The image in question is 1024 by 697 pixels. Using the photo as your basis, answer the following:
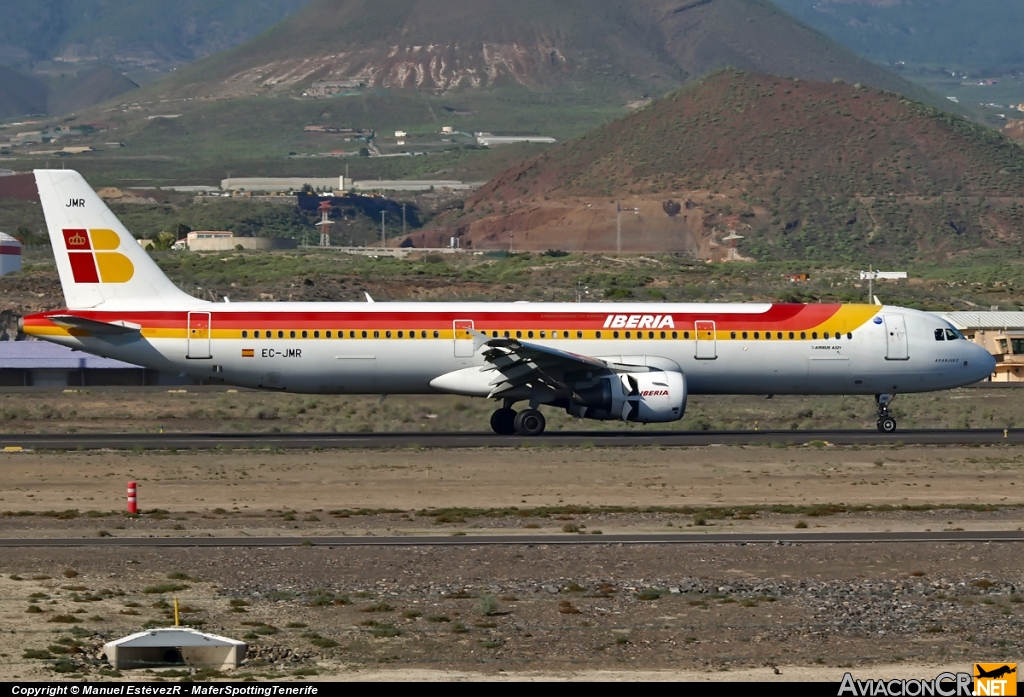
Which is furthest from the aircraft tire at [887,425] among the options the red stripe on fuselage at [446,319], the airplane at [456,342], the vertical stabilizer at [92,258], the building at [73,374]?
the building at [73,374]

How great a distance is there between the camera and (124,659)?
1659 cm

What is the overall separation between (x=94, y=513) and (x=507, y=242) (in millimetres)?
131959

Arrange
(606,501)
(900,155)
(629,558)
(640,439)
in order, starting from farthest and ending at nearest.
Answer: (900,155), (640,439), (606,501), (629,558)

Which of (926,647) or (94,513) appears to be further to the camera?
(94,513)

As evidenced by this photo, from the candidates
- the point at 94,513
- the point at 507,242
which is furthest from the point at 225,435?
the point at 507,242

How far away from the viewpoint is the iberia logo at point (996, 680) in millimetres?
14391

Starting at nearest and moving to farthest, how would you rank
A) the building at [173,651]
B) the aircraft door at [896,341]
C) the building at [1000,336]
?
the building at [173,651], the aircraft door at [896,341], the building at [1000,336]

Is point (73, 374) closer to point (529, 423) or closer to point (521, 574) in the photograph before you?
point (529, 423)

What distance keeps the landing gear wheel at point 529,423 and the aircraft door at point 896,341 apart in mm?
10062

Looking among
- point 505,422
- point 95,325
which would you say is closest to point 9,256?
point 95,325

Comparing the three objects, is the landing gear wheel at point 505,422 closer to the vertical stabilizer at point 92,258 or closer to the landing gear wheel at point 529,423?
the landing gear wheel at point 529,423

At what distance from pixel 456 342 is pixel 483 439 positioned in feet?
8.98

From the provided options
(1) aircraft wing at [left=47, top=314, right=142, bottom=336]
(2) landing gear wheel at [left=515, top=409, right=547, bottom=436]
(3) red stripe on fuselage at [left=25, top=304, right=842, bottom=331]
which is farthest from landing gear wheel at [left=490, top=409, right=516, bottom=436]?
(1) aircraft wing at [left=47, top=314, right=142, bottom=336]

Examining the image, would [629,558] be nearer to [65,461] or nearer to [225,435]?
[65,461]
